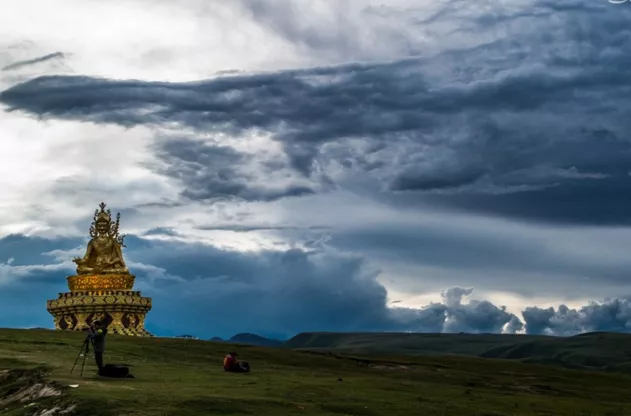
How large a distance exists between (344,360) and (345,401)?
27.2 meters

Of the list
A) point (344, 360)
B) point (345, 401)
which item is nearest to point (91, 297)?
point (344, 360)

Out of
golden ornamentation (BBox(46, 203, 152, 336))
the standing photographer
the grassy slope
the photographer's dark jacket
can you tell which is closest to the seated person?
the grassy slope

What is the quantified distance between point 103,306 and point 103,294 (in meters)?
1.18

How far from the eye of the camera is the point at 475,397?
58.0 m

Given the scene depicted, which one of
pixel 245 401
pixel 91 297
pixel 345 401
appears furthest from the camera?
pixel 91 297

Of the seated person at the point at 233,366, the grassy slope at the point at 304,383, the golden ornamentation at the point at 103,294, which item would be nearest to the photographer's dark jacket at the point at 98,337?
the grassy slope at the point at 304,383

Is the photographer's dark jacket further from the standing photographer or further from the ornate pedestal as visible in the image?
the ornate pedestal

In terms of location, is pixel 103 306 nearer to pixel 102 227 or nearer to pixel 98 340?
pixel 102 227

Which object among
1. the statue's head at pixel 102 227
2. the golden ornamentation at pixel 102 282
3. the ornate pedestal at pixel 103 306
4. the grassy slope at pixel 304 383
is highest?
the statue's head at pixel 102 227

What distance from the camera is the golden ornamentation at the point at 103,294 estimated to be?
9350cm

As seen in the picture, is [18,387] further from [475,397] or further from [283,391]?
[475,397]

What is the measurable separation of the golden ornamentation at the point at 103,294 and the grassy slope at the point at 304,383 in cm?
1619

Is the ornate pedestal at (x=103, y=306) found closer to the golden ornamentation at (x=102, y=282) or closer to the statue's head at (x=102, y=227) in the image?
the golden ornamentation at (x=102, y=282)

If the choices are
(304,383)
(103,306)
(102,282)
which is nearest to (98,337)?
(304,383)
